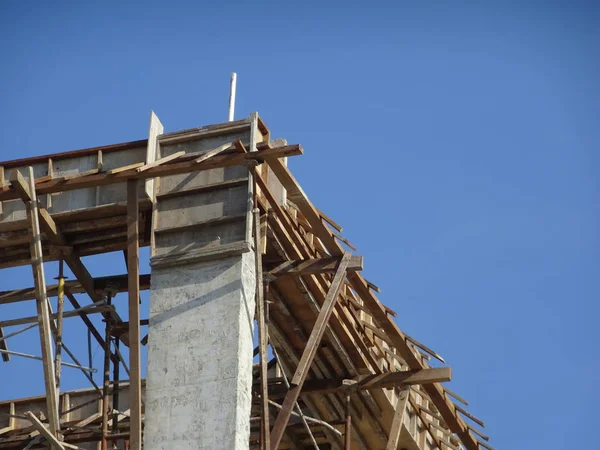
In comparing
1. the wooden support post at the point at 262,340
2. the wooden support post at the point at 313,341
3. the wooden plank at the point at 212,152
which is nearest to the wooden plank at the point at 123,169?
the wooden plank at the point at 212,152

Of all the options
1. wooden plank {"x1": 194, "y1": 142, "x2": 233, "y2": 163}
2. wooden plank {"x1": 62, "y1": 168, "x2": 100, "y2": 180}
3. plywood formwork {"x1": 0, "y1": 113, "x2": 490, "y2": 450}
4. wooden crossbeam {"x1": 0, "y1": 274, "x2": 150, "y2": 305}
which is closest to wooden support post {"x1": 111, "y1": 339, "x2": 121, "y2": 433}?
plywood formwork {"x1": 0, "y1": 113, "x2": 490, "y2": 450}

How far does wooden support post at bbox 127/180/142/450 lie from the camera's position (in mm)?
24219

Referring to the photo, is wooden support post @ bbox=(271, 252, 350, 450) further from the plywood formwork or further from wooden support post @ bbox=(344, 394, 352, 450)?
wooden support post @ bbox=(344, 394, 352, 450)

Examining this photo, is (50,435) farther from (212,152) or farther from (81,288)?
(212,152)

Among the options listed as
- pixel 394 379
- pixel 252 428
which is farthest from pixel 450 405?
pixel 252 428

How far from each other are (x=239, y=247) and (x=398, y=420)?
6005 millimetres

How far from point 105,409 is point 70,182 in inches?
159

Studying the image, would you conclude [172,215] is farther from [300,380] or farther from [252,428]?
[252,428]

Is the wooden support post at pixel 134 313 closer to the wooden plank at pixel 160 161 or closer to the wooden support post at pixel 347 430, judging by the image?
the wooden plank at pixel 160 161

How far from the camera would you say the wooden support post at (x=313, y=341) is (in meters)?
25.8

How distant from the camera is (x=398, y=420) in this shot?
29141mm

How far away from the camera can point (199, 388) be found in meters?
24.2

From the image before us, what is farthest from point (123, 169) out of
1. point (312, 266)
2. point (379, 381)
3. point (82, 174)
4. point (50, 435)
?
point (379, 381)

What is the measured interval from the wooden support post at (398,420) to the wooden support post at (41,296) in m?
6.69
